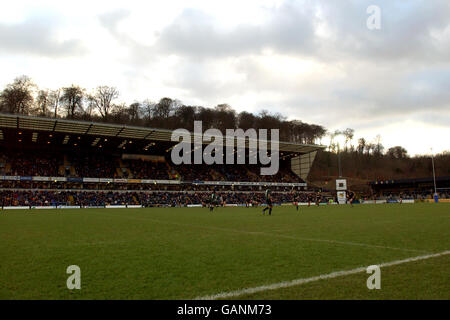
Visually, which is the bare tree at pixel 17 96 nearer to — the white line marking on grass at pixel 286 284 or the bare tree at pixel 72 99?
the bare tree at pixel 72 99

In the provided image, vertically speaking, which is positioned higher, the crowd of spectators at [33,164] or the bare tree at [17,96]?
the bare tree at [17,96]

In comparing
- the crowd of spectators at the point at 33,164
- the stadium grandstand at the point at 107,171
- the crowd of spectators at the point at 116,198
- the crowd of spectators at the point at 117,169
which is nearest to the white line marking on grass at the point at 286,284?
the stadium grandstand at the point at 107,171

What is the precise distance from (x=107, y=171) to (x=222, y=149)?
898 inches

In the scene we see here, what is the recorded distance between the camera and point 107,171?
5672 cm

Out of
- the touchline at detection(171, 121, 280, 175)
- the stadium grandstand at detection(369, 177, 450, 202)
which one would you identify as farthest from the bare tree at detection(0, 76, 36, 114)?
the stadium grandstand at detection(369, 177, 450, 202)

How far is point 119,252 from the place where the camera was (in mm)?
8195

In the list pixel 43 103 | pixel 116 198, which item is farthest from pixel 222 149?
pixel 43 103

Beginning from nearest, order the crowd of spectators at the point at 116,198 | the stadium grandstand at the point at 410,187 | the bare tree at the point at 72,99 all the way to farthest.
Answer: the crowd of spectators at the point at 116,198, the bare tree at the point at 72,99, the stadium grandstand at the point at 410,187

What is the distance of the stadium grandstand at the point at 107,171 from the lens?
47.4m

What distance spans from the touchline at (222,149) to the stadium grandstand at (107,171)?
76.5 inches

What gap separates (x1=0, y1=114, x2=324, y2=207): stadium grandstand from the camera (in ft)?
156

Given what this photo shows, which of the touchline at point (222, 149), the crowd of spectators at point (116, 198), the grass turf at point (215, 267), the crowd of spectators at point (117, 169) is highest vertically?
the touchline at point (222, 149)
